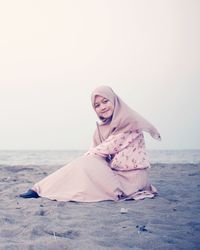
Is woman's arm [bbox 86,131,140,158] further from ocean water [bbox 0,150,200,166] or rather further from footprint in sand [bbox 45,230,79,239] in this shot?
ocean water [bbox 0,150,200,166]

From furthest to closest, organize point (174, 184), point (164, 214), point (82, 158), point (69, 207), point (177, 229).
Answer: point (174, 184) < point (82, 158) < point (69, 207) < point (164, 214) < point (177, 229)

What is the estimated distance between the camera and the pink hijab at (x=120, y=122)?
425 centimetres

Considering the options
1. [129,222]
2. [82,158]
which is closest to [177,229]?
[129,222]

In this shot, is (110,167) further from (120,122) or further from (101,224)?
(101,224)

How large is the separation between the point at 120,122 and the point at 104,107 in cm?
36

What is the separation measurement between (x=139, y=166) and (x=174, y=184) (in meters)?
1.61

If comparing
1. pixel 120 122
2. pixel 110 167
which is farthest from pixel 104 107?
pixel 110 167

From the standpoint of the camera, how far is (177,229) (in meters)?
2.81

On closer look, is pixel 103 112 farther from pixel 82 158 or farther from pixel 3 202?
pixel 3 202

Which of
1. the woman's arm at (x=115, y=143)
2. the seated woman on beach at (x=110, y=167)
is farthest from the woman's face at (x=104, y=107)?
the woman's arm at (x=115, y=143)

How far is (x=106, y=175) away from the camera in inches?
159

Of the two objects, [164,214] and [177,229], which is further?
[164,214]

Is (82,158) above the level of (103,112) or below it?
below

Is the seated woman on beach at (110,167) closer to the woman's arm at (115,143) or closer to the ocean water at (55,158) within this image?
the woman's arm at (115,143)
